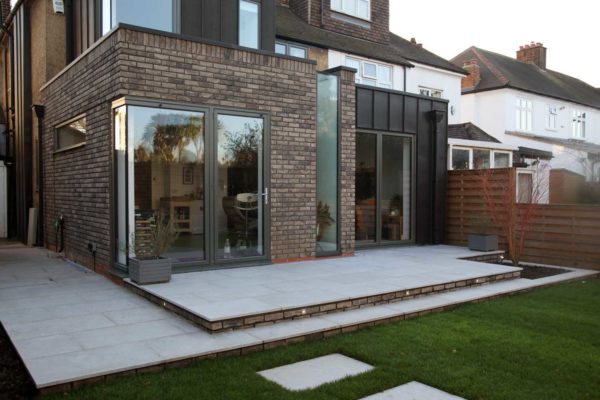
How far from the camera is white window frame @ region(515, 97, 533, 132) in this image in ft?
75.8

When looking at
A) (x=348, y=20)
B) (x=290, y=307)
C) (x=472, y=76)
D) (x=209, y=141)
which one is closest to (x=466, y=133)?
(x=348, y=20)

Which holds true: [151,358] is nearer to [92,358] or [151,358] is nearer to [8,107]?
[92,358]

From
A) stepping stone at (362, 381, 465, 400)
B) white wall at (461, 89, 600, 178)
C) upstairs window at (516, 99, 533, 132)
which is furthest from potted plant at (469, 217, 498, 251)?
upstairs window at (516, 99, 533, 132)

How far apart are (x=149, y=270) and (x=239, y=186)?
2041 millimetres

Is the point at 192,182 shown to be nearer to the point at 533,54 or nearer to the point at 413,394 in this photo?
the point at 413,394

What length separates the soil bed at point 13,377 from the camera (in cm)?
368

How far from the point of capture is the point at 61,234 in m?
9.53

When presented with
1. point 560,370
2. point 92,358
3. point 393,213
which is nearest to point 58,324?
point 92,358

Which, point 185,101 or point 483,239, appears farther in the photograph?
point 483,239

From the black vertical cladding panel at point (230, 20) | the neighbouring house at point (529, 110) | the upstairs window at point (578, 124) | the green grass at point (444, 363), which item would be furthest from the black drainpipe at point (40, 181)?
the upstairs window at point (578, 124)

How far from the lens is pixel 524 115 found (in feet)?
77.2

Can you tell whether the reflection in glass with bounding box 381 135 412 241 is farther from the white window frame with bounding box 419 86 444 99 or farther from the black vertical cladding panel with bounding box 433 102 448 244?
the white window frame with bounding box 419 86 444 99

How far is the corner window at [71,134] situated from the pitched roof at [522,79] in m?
18.6

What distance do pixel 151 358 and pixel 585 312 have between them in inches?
197
